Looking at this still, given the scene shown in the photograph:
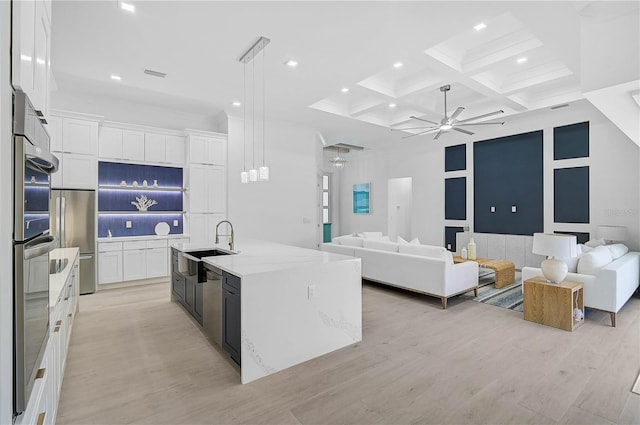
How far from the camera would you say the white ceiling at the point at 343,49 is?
298 cm

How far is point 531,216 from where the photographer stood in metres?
6.81

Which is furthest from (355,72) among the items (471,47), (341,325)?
(341,325)

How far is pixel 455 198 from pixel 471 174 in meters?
0.70

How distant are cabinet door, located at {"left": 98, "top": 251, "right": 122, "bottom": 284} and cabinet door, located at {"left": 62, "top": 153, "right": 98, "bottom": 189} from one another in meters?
1.12

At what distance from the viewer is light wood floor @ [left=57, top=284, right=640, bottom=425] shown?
7.07ft

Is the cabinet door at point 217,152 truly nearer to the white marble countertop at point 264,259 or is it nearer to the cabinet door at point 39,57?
the white marble countertop at point 264,259

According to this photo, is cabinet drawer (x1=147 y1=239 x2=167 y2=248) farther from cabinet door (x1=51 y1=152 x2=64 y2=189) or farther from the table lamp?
the table lamp

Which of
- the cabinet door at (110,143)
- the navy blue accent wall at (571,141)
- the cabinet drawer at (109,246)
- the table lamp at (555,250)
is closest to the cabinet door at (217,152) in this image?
the cabinet door at (110,143)

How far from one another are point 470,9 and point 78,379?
4.73 metres

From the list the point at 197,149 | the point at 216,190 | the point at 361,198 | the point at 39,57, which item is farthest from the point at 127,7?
the point at 361,198

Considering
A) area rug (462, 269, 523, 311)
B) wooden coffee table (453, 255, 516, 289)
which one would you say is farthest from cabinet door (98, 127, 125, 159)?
area rug (462, 269, 523, 311)

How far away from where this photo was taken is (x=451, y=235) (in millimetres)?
8188

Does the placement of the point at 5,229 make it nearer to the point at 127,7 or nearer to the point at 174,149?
the point at 127,7

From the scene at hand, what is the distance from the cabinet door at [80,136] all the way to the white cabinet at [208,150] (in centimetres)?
146
